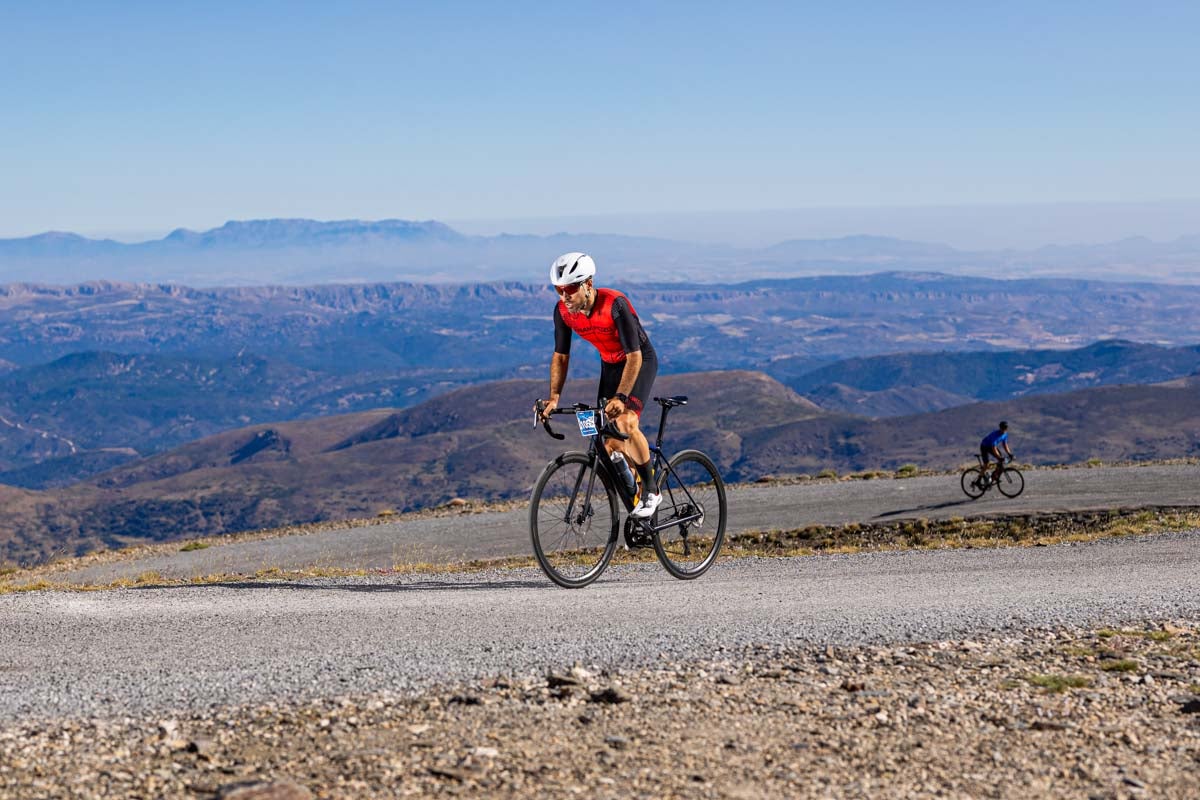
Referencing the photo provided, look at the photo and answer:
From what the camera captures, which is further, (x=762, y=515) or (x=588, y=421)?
(x=762, y=515)

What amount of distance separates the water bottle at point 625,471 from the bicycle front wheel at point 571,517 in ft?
0.51

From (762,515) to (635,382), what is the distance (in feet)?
64.7

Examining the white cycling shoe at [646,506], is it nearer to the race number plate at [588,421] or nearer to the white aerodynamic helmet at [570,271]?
the race number plate at [588,421]

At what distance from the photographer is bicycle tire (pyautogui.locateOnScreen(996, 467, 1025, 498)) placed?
32062mm

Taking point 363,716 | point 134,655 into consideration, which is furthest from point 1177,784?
point 134,655

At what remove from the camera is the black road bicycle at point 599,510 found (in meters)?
11.4

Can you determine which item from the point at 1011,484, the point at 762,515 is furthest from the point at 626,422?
the point at 1011,484

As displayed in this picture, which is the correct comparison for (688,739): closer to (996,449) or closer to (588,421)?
(588,421)

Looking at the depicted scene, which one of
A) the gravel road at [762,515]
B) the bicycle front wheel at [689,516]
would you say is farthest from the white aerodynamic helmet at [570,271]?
the gravel road at [762,515]

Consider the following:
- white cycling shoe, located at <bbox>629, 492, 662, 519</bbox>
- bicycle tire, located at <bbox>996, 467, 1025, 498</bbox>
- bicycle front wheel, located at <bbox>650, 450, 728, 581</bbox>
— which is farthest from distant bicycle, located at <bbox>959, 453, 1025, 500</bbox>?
white cycling shoe, located at <bbox>629, 492, 662, 519</bbox>

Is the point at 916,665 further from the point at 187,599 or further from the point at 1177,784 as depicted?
the point at 187,599

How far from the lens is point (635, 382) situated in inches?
454

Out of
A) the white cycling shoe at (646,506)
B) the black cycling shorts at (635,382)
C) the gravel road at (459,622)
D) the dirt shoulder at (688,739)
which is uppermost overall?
the black cycling shorts at (635,382)

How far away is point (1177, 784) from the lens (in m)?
5.85
